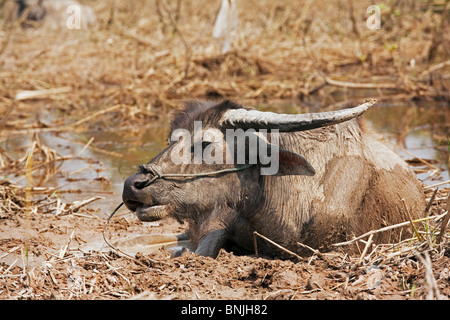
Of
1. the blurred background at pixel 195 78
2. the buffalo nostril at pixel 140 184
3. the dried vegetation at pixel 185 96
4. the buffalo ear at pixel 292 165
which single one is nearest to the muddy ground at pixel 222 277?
the dried vegetation at pixel 185 96

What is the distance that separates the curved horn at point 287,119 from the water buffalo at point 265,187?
0.4 inches

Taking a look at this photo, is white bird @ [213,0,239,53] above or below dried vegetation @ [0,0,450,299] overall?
above

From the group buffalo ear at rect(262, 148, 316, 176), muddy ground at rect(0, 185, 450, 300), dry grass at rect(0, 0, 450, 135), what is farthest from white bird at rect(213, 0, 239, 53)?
muddy ground at rect(0, 185, 450, 300)

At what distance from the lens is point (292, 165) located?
4367mm

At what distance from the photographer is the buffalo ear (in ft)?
13.9

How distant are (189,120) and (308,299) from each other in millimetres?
1635

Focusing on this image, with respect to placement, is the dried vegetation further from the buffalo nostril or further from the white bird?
the buffalo nostril

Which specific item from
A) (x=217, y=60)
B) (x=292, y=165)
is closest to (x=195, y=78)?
(x=217, y=60)

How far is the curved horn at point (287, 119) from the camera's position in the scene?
390cm

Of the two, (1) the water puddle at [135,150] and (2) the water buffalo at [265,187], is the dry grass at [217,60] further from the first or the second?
(2) the water buffalo at [265,187]

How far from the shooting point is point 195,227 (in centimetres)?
466

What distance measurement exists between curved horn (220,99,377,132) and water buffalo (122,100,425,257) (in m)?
0.01
